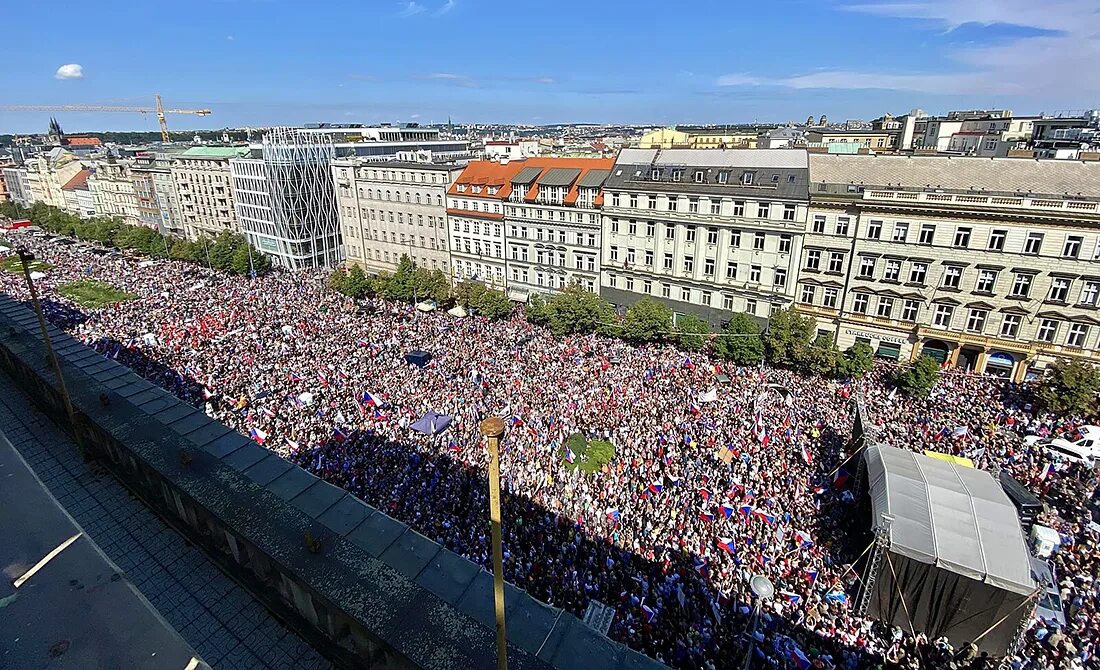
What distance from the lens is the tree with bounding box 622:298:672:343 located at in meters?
38.7

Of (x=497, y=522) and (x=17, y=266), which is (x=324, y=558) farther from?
(x=17, y=266)

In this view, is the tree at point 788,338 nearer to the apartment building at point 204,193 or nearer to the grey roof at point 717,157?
the grey roof at point 717,157

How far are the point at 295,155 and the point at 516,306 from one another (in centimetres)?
3739

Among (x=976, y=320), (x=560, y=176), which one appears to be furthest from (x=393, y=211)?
(x=976, y=320)

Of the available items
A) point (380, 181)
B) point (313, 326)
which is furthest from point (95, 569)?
point (380, 181)

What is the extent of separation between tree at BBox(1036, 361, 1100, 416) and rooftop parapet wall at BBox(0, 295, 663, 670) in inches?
1134

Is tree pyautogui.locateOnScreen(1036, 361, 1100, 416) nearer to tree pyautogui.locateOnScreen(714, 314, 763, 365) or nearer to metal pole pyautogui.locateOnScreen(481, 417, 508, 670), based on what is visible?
tree pyautogui.locateOnScreen(714, 314, 763, 365)

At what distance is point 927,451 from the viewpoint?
25.2m

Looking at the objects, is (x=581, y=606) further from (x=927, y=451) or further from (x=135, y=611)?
(x=927, y=451)

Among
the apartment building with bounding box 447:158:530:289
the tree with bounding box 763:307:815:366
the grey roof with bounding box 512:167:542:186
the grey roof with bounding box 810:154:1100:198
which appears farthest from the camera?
the apartment building with bounding box 447:158:530:289

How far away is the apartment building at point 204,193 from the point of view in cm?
7675

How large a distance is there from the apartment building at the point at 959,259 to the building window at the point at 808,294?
8 cm

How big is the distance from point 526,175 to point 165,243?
54734 mm

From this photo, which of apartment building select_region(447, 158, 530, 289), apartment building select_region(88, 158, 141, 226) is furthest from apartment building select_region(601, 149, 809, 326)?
apartment building select_region(88, 158, 141, 226)
